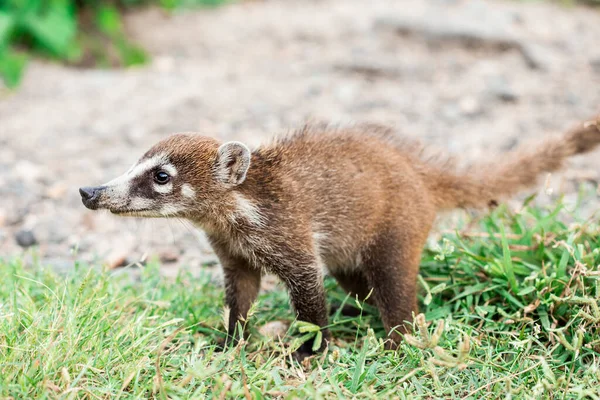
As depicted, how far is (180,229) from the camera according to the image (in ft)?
20.1

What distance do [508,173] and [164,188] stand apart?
8.24 ft

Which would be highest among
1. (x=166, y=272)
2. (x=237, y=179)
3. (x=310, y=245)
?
(x=237, y=179)

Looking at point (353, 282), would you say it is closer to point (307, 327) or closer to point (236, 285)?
point (236, 285)

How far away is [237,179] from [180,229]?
195 cm

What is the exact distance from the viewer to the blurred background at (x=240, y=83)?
6383mm

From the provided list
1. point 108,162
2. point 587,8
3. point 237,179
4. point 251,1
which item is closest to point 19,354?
point 237,179

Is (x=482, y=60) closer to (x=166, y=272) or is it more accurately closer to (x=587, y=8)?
(x=587, y=8)

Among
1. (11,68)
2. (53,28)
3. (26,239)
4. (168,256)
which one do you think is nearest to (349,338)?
(168,256)

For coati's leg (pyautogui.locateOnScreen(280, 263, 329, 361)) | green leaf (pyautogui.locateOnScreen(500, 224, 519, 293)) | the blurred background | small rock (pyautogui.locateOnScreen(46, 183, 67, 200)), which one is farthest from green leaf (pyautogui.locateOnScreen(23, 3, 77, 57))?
green leaf (pyautogui.locateOnScreen(500, 224, 519, 293))

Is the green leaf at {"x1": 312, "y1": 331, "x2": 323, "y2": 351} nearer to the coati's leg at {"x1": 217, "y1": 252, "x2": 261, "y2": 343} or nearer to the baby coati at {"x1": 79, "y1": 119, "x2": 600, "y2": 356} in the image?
the baby coati at {"x1": 79, "y1": 119, "x2": 600, "y2": 356}

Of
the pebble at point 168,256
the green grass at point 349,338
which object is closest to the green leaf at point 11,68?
the pebble at point 168,256

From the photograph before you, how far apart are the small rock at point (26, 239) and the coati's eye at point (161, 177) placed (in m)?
2.07

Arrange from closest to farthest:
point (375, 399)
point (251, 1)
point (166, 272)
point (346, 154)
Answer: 1. point (375, 399)
2. point (346, 154)
3. point (166, 272)
4. point (251, 1)

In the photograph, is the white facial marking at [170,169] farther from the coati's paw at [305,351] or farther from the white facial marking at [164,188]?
the coati's paw at [305,351]
